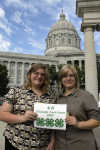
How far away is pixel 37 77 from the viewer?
269cm

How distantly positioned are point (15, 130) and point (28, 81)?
81cm

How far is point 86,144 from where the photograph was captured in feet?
7.79

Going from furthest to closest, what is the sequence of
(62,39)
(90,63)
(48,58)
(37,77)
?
(62,39) < (48,58) < (90,63) < (37,77)

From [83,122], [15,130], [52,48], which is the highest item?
[52,48]

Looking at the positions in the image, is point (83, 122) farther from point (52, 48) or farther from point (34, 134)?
point (52, 48)

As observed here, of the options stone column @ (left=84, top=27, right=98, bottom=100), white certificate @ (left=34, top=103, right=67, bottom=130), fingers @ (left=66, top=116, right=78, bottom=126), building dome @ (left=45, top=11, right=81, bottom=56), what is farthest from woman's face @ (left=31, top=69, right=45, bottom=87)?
building dome @ (left=45, top=11, right=81, bottom=56)

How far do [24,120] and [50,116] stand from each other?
392 mm

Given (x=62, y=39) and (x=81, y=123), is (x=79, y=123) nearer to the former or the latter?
(x=81, y=123)

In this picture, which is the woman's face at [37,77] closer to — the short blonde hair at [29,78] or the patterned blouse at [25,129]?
the short blonde hair at [29,78]

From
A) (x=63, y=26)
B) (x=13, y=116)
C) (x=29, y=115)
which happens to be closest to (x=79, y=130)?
(x=29, y=115)

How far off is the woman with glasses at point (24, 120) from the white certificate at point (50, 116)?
9cm

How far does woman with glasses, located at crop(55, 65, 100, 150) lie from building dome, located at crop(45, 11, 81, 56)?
82.9 m

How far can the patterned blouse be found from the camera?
8.04 feet

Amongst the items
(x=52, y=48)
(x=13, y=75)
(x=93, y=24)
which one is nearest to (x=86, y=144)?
(x=93, y=24)
